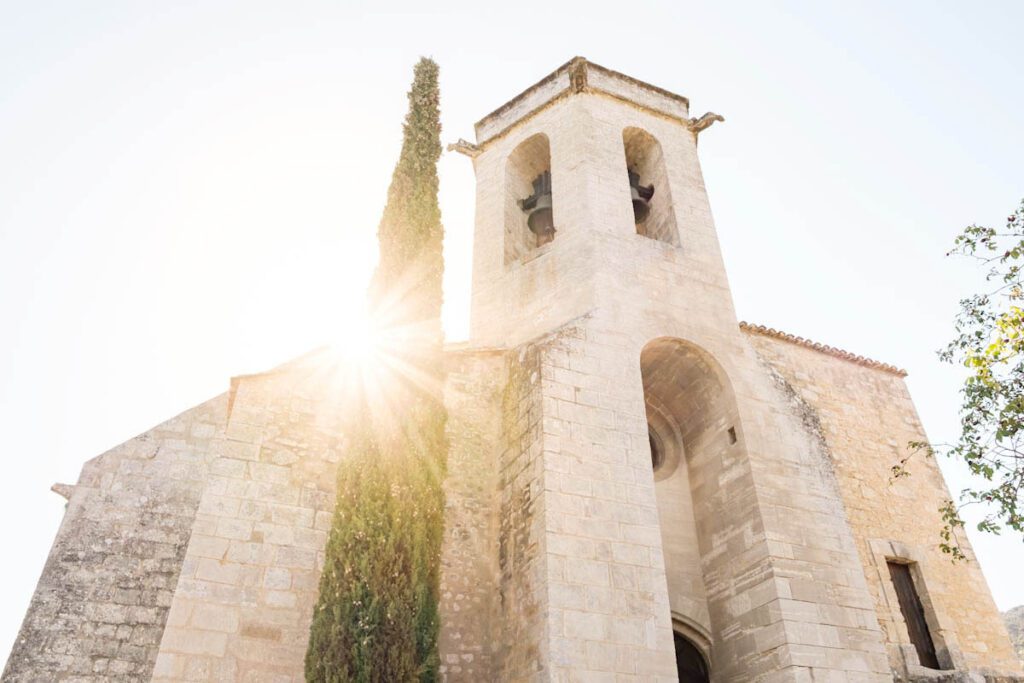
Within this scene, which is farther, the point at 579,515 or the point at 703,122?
the point at 703,122

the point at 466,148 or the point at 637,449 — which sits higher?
the point at 466,148

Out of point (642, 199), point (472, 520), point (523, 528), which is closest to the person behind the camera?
point (523, 528)

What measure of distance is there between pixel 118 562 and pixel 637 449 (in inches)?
191

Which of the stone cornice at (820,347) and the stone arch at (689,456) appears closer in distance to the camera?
the stone arch at (689,456)

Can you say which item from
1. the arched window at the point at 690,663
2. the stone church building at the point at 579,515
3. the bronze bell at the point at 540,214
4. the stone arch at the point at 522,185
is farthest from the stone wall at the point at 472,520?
the bronze bell at the point at 540,214

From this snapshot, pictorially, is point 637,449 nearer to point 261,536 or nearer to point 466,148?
point 261,536

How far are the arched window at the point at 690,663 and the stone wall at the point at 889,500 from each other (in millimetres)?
2474

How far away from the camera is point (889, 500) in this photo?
970 centimetres

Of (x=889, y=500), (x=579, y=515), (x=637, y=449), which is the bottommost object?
(x=579, y=515)

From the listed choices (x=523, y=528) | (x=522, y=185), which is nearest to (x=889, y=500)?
(x=523, y=528)

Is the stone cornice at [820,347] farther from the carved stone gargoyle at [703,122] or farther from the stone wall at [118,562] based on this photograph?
the stone wall at [118,562]

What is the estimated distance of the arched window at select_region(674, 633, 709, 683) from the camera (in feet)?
23.7

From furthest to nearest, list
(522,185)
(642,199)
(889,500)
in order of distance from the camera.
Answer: (522,185), (642,199), (889,500)

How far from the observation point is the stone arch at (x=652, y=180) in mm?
9836
